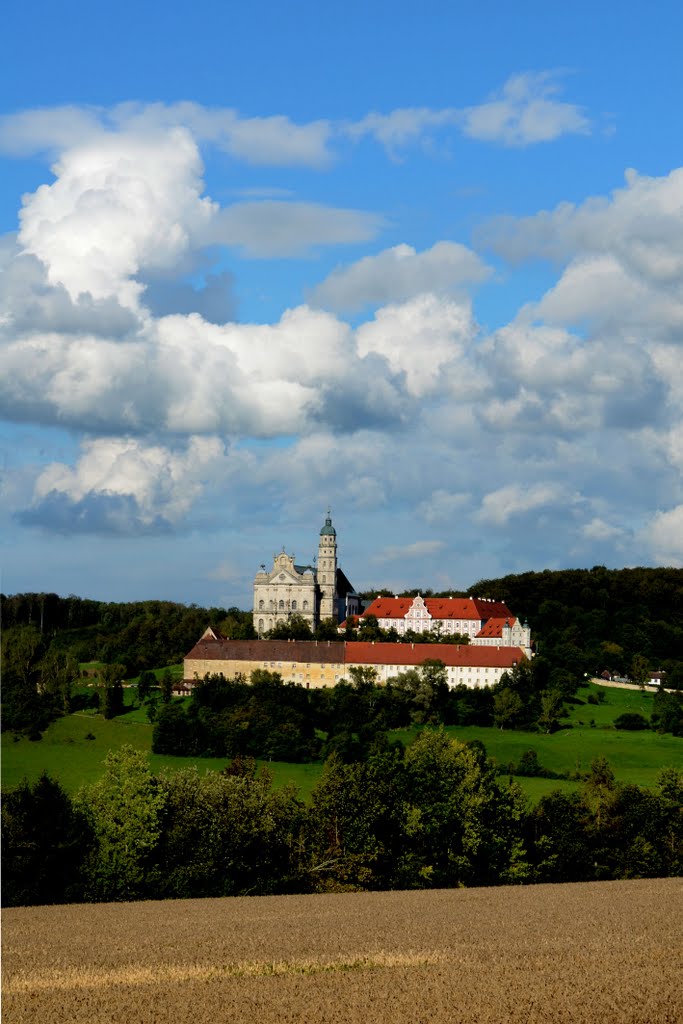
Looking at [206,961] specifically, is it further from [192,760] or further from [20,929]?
[192,760]

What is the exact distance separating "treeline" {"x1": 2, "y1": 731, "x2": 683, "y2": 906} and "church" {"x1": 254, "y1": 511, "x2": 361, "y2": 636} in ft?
354

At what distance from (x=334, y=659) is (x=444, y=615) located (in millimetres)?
31712

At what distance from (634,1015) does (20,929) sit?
19734 millimetres

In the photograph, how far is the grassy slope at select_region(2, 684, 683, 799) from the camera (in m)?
84.3

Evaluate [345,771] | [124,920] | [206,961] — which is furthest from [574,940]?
[345,771]

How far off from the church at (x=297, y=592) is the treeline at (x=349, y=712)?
4044cm

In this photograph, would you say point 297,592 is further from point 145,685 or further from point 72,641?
point 145,685

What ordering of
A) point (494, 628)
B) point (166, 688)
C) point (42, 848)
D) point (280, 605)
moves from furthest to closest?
point (280, 605), point (494, 628), point (166, 688), point (42, 848)

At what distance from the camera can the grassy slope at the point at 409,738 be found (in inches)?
3319

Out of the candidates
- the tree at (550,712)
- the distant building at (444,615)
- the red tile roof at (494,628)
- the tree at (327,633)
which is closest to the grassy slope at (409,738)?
the tree at (550,712)

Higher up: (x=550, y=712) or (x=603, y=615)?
(x=603, y=615)

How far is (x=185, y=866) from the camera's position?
4703 centimetres

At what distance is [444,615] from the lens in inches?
6531

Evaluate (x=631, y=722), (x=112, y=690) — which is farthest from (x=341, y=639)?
(x=631, y=722)
